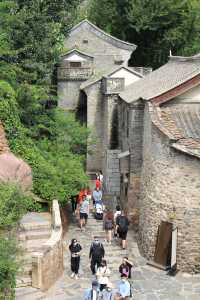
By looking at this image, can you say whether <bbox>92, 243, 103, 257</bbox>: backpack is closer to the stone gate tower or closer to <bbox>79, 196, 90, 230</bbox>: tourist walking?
<bbox>79, 196, 90, 230</bbox>: tourist walking

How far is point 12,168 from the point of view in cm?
2108

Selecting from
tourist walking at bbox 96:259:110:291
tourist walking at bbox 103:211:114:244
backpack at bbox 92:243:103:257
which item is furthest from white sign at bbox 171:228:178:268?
tourist walking at bbox 96:259:110:291

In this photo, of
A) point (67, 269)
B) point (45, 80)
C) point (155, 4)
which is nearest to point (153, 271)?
point (67, 269)

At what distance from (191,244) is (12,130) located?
28.5 ft

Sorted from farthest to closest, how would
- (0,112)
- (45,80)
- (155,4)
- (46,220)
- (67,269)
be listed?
(155,4)
(45,80)
(0,112)
(46,220)
(67,269)

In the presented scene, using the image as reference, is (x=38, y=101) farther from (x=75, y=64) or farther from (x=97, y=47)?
(x=97, y=47)

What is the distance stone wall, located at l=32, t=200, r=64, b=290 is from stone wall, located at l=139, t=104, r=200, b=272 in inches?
149

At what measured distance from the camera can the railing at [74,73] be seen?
120 feet

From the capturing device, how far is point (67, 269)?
65.5 feet

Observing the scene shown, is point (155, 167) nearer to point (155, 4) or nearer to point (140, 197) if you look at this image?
point (140, 197)

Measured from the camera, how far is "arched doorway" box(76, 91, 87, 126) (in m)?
36.6

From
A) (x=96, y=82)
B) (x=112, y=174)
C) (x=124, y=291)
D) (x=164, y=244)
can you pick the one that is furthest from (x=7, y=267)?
(x=96, y=82)

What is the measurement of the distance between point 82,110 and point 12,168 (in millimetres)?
16566

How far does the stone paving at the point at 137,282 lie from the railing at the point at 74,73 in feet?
52.2
